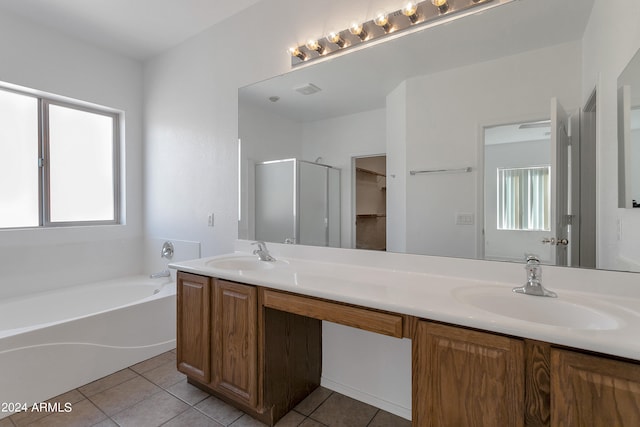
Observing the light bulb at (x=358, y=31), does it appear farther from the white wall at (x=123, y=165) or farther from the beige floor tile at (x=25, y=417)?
the beige floor tile at (x=25, y=417)

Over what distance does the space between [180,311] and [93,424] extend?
67 centimetres

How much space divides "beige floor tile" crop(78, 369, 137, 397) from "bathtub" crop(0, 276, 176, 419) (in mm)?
37

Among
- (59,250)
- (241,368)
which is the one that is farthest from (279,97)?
(59,250)

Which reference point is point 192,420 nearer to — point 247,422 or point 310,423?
point 247,422

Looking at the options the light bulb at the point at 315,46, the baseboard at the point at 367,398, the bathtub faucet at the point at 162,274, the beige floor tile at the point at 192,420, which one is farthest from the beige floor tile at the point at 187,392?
the light bulb at the point at 315,46

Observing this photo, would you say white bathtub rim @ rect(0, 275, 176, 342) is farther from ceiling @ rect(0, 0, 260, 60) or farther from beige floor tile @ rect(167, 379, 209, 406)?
ceiling @ rect(0, 0, 260, 60)

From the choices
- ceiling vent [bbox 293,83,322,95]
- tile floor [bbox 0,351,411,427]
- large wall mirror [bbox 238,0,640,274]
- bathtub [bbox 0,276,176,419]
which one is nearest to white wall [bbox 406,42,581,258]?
large wall mirror [bbox 238,0,640,274]

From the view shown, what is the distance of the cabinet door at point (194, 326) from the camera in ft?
5.70

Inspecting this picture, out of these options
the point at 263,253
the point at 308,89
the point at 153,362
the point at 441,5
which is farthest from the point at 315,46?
the point at 153,362

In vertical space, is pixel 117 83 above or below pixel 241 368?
above

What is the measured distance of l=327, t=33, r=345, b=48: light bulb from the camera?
1848mm

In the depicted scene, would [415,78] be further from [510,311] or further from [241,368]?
[241,368]

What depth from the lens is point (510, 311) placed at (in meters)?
1.20

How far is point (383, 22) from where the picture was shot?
1680 millimetres
